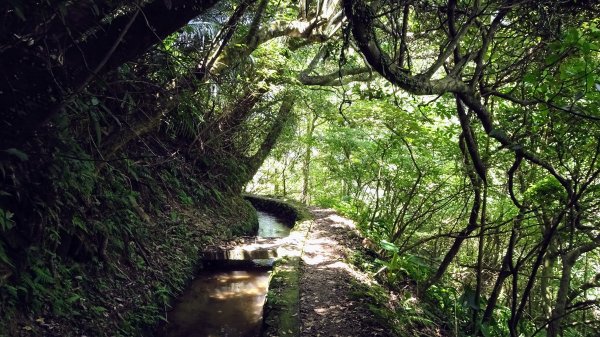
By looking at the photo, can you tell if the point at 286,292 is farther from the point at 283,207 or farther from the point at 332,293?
the point at 283,207

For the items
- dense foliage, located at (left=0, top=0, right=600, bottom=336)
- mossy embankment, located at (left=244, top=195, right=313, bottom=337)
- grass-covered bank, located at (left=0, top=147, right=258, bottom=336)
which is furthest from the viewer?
mossy embankment, located at (left=244, top=195, right=313, bottom=337)

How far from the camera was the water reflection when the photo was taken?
221 inches

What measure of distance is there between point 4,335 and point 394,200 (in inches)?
407

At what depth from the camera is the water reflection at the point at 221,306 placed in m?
5.60

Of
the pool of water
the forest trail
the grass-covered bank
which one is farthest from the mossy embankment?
the pool of water

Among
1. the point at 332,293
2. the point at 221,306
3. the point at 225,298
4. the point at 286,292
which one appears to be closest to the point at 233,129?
the point at 225,298

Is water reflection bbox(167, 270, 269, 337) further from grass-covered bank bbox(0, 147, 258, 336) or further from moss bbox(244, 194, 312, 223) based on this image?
moss bbox(244, 194, 312, 223)

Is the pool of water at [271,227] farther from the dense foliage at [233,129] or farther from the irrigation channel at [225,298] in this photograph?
the irrigation channel at [225,298]

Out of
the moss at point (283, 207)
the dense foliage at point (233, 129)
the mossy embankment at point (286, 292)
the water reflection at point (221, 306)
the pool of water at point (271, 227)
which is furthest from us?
the moss at point (283, 207)

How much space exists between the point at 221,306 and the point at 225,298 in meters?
0.31

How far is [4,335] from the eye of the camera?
3352 millimetres

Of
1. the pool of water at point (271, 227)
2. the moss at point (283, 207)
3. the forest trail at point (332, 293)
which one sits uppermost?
the moss at point (283, 207)

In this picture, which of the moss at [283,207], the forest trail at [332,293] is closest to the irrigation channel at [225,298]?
the forest trail at [332,293]

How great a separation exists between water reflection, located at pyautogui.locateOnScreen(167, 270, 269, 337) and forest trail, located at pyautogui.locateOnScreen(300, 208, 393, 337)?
87 centimetres
